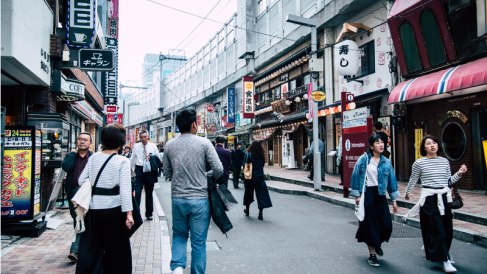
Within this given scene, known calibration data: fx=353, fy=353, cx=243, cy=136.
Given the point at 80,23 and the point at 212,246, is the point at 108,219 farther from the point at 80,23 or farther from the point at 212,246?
the point at 80,23

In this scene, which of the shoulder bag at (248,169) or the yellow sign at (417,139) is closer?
the shoulder bag at (248,169)

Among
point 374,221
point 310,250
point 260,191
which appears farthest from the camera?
point 260,191

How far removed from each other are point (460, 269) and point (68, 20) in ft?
→ 33.0

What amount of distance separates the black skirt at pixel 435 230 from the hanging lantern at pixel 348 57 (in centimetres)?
1025

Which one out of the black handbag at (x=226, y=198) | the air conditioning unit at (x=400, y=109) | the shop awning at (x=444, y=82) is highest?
the shop awning at (x=444, y=82)

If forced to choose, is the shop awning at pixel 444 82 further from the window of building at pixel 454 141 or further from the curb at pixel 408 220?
the curb at pixel 408 220

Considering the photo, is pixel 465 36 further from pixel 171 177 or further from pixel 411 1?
pixel 171 177

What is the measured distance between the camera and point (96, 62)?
905cm

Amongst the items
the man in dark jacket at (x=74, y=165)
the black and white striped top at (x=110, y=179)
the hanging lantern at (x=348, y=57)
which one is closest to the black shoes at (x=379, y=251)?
the black and white striped top at (x=110, y=179)

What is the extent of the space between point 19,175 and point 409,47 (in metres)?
11.9

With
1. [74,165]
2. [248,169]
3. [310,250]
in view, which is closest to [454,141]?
[248,169]

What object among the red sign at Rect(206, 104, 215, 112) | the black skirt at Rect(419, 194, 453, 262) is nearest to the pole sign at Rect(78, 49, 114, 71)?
the black skirt at Rect(419, 194, 453, 262)

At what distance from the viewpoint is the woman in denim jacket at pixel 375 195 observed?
189 inches

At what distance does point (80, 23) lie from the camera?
30.7 feet
